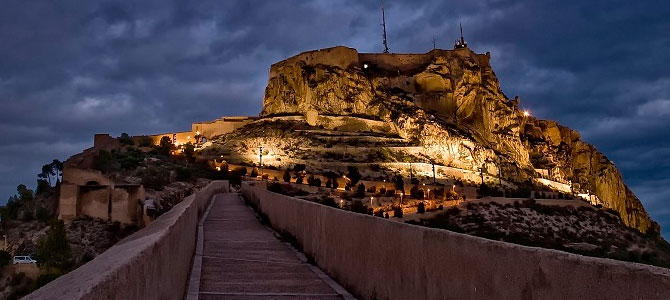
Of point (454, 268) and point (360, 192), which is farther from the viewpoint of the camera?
point (360, 192)

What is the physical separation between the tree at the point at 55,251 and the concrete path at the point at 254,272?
18.8 metres

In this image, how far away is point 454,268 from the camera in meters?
3.90

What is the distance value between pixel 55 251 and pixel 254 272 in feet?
82.8

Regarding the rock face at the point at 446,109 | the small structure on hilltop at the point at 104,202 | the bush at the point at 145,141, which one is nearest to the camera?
the small structure on hilltop at the point at 104,202

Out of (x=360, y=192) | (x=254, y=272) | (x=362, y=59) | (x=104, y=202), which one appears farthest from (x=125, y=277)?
(x=362, y=59)

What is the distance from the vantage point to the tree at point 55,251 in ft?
92.3

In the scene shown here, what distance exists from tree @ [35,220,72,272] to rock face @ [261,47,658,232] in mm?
60206

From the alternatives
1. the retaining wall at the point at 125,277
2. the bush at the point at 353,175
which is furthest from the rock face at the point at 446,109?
the retaining wall at the point at 125,277

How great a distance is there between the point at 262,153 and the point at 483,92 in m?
45.7

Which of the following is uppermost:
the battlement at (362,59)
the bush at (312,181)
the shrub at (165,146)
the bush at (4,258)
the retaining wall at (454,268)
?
the battlement at (362,59)

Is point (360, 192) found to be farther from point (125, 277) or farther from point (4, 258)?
point (125, 277)

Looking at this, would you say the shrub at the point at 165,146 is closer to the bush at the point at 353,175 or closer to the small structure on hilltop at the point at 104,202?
the bush at the point at 353,175

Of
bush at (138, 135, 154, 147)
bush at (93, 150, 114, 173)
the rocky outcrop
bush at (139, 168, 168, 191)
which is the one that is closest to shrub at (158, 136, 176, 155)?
bush at (138, 135, 154, 147)

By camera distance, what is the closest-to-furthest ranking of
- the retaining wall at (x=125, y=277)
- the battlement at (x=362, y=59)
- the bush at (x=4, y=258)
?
the retaining wall at (x=125, y=277)
the bush at (x=4, y=258)
the battlement at (x=362, y=59)
